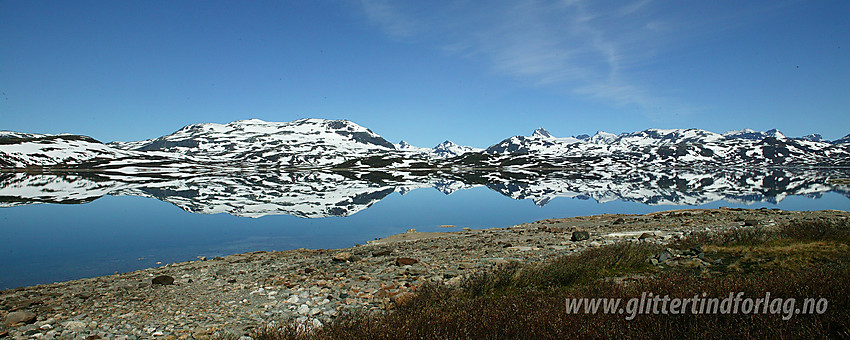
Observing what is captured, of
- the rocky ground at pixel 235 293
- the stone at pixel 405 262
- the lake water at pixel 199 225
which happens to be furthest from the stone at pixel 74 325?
the lake water at pixel 199 225

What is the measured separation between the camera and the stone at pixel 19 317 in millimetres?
8469

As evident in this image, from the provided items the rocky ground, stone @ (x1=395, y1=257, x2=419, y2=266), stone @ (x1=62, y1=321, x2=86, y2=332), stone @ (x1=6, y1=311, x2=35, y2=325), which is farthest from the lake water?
stone @ (x1=395, y1=257, x2=419, y2=266)

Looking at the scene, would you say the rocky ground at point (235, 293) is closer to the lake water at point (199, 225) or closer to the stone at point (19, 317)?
the stone at point (19, 317)

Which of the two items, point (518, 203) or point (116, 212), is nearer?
point (116, 212)

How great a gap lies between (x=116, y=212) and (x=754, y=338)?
47.7 meters

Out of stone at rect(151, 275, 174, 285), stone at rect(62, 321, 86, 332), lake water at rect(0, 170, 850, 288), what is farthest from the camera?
lake water at rect(0, 170, 850, 288)

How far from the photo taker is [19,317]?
8.60 metres

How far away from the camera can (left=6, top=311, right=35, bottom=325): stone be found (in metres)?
8.47

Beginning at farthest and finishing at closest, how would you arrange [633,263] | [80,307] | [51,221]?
[51,221], [633,263], [80,307]

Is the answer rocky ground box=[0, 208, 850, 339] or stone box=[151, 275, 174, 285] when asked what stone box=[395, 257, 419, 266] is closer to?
rocky ground box=[0, 208, 850, 339]

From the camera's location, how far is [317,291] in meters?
10.7

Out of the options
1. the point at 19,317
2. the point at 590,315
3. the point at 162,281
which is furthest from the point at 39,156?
the point at 590,315

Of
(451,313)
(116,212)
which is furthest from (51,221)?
(451,313)

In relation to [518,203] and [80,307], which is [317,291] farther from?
[518,203]
